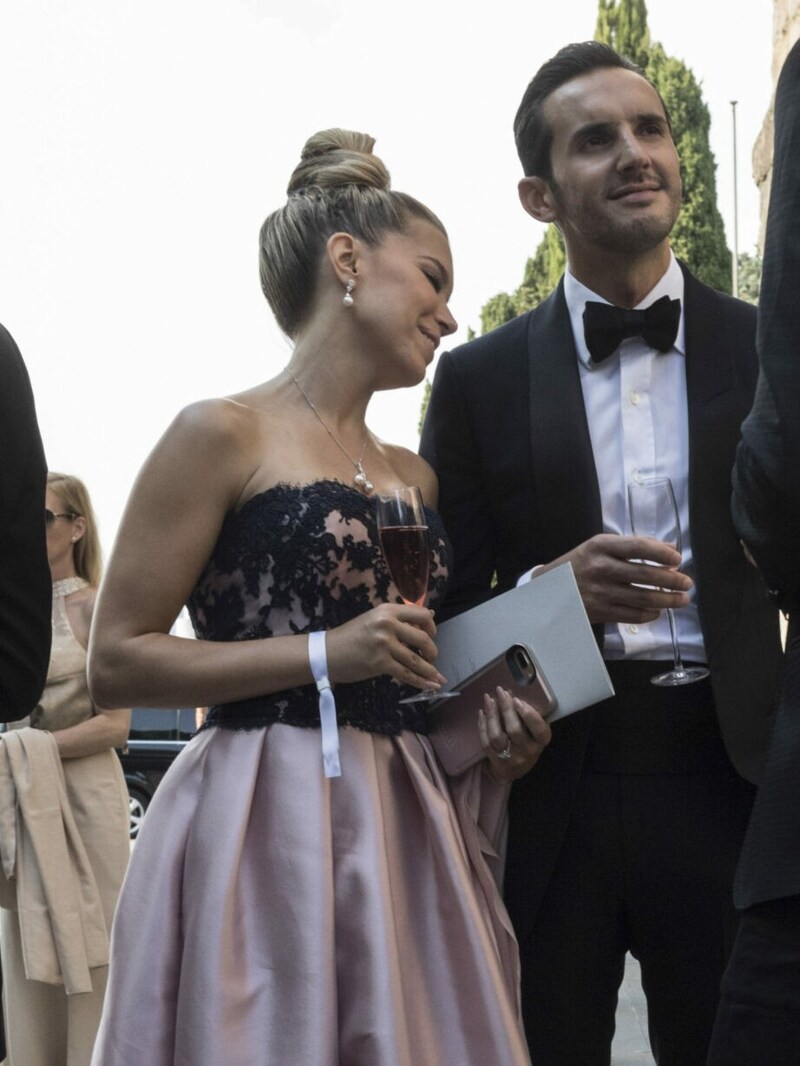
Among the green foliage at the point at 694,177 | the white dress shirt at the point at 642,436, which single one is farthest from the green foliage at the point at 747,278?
the white dress shirt at the point at 642,436

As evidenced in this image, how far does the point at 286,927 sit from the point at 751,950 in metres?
1.04

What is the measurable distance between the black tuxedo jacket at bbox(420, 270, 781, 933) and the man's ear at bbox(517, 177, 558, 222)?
0.19 m

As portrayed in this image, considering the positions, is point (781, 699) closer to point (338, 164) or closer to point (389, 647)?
point (389, 647)

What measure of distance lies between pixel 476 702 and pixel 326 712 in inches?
11.9

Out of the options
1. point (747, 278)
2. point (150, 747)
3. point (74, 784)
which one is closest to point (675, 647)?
point (74, 784)

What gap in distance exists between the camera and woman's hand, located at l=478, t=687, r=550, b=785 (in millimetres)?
2666

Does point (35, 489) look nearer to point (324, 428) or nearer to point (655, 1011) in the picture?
point (324, 428)

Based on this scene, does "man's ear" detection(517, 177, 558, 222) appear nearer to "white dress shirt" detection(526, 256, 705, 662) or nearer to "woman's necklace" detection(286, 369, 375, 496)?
"white dress shirt" detection(526, 256, 705, 662)

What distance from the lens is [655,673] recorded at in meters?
2.88

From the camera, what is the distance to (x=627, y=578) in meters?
2.54

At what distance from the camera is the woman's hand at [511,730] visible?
267 cm

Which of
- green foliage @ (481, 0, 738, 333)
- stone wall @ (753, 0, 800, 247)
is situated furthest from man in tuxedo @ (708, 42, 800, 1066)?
green foliage @ (481, 0, 738, 333)

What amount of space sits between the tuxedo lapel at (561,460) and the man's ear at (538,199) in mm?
351

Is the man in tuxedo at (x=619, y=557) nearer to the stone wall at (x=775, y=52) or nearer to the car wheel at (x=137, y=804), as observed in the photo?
the stone wall at (x=775, y=52)
